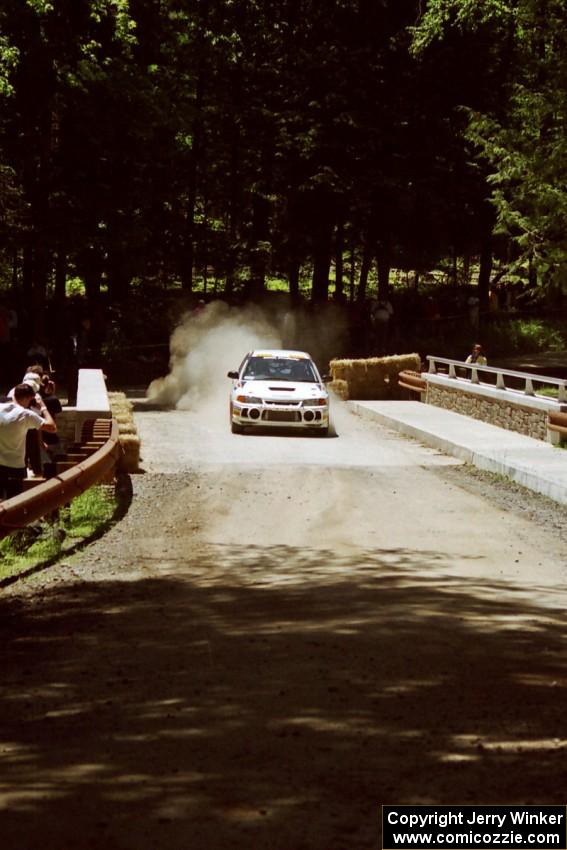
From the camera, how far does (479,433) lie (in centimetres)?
2278

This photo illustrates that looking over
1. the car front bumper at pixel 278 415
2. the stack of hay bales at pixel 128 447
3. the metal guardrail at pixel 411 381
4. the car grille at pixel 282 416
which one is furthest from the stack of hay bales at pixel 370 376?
the stack of hay bales at pixel 128 447

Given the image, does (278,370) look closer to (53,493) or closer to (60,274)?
(53,493)

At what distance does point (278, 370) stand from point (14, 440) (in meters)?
12.5

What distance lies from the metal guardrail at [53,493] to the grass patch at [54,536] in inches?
18.6

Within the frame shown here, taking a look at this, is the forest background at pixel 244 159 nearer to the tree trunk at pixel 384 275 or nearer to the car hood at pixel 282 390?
the tree trunk at pixel 384 275

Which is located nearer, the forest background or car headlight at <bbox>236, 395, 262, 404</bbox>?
car headlight at <bbox>236, 395, 262, 404</bbox>

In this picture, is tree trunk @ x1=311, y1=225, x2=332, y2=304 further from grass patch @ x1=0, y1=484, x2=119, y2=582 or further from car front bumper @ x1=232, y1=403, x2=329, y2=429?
grass patch @ x1=0, y1=484, x2=119, y2=582

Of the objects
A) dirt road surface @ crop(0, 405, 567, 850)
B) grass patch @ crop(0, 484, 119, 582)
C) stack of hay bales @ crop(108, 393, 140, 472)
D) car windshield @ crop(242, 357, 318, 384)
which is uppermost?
car windshield @ crop(242, 357, 318, 384)

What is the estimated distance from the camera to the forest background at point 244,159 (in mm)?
35625

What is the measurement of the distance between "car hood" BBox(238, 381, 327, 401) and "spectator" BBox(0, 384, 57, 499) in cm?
1072

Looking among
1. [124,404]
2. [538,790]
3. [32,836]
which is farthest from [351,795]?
[124,404]

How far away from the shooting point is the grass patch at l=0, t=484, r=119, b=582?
11477mm

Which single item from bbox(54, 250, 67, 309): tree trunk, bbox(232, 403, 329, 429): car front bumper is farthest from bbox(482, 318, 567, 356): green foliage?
bbox(232, 403, 329, 429): car front bumper

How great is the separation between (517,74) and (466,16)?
17546 mm
